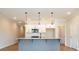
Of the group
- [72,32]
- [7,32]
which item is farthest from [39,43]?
[7,32]

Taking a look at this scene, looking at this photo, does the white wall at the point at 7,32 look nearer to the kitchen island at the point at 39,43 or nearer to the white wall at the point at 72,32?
the kitchen island at the point at 39,43

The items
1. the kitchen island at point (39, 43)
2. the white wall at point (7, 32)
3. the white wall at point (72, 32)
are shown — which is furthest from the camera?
the white wall at point (7, 32)

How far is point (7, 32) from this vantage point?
7477mm

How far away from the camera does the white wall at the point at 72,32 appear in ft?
21.2

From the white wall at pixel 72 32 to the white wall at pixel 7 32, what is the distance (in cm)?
324

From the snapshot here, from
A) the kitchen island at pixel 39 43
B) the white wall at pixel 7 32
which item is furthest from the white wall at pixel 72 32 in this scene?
the white wall at pixel 7 32

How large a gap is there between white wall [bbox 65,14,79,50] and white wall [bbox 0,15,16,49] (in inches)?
128

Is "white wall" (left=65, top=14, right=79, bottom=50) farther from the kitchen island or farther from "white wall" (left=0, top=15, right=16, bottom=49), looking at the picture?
"white wall" (left=0, top=15, right=16, bottom=49)

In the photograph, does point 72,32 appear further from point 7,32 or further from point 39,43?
point 7,32

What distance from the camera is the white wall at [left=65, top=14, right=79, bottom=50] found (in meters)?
6.46

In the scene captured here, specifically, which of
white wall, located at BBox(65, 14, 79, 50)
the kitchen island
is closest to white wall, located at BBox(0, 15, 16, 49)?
the kitchen island

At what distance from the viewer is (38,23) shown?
618 centimetres
